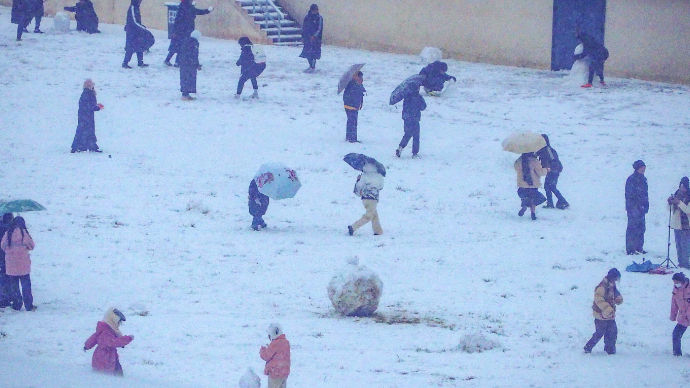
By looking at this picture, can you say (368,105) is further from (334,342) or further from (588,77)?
(334,342)

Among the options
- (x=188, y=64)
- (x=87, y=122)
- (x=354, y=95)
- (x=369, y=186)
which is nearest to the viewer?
(x=369, y=186)

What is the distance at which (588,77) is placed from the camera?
25.2 metres

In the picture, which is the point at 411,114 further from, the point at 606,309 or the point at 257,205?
the point at 606,309

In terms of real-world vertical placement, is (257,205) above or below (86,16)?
below

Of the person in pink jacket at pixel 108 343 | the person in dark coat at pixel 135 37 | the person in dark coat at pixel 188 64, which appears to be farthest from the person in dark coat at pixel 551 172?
the person in dark coat at pixel 135 37

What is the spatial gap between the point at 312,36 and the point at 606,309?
1616 centimetres

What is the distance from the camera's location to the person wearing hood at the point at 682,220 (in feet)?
45.9

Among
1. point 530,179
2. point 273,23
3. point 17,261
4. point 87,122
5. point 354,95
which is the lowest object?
point 17,261

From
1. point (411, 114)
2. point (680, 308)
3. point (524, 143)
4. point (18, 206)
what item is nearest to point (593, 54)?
point (411, 114)

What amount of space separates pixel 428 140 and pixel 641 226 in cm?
732

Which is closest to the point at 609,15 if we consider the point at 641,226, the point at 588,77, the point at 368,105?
the point at 588,77

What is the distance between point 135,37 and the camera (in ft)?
83.4

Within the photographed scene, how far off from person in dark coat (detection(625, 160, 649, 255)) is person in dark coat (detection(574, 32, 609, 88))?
10.6 m

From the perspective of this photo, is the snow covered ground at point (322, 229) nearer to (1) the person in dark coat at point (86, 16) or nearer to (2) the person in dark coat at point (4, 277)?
(2) the person in dark coat at point (4, 277)
